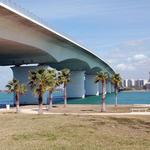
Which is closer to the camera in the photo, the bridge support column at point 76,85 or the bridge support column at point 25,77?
the bridge support column at point 25,77

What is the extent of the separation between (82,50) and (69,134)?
93.0 m

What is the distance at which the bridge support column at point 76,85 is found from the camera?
160 meters

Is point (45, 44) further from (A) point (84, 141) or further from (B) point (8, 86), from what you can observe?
(A) point (84, 141)

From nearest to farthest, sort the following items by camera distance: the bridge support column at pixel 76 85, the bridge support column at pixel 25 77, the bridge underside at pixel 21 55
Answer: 1. the bridge underside at pixel 21 55
2. the bridge support column at pixel 25 77
3. the bridge support column at pixel 76 85

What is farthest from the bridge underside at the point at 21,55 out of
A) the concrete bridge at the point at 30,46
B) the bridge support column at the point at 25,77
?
the bridge support column at the point at 25,77

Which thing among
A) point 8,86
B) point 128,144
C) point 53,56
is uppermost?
point 53,56

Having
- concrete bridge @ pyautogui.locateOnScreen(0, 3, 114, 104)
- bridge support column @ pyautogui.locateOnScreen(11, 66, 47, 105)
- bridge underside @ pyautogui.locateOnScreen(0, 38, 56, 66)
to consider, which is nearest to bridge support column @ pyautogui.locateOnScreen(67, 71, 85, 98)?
concrete bridge @ pyautogui.locateOnScreen(0, 3, 114, 104)

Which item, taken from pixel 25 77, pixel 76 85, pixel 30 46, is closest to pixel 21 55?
pixel 25 77

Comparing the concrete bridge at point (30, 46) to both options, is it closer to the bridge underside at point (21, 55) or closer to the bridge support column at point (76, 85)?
the bridge underside at point (21, 55)

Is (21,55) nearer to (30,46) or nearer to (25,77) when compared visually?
(25,77)

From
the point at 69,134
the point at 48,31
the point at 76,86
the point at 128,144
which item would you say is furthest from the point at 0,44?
the point at 76,86

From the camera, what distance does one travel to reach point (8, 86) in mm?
84500

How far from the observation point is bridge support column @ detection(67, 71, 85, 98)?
15950cm

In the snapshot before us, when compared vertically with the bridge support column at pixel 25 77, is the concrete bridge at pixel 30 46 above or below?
above
